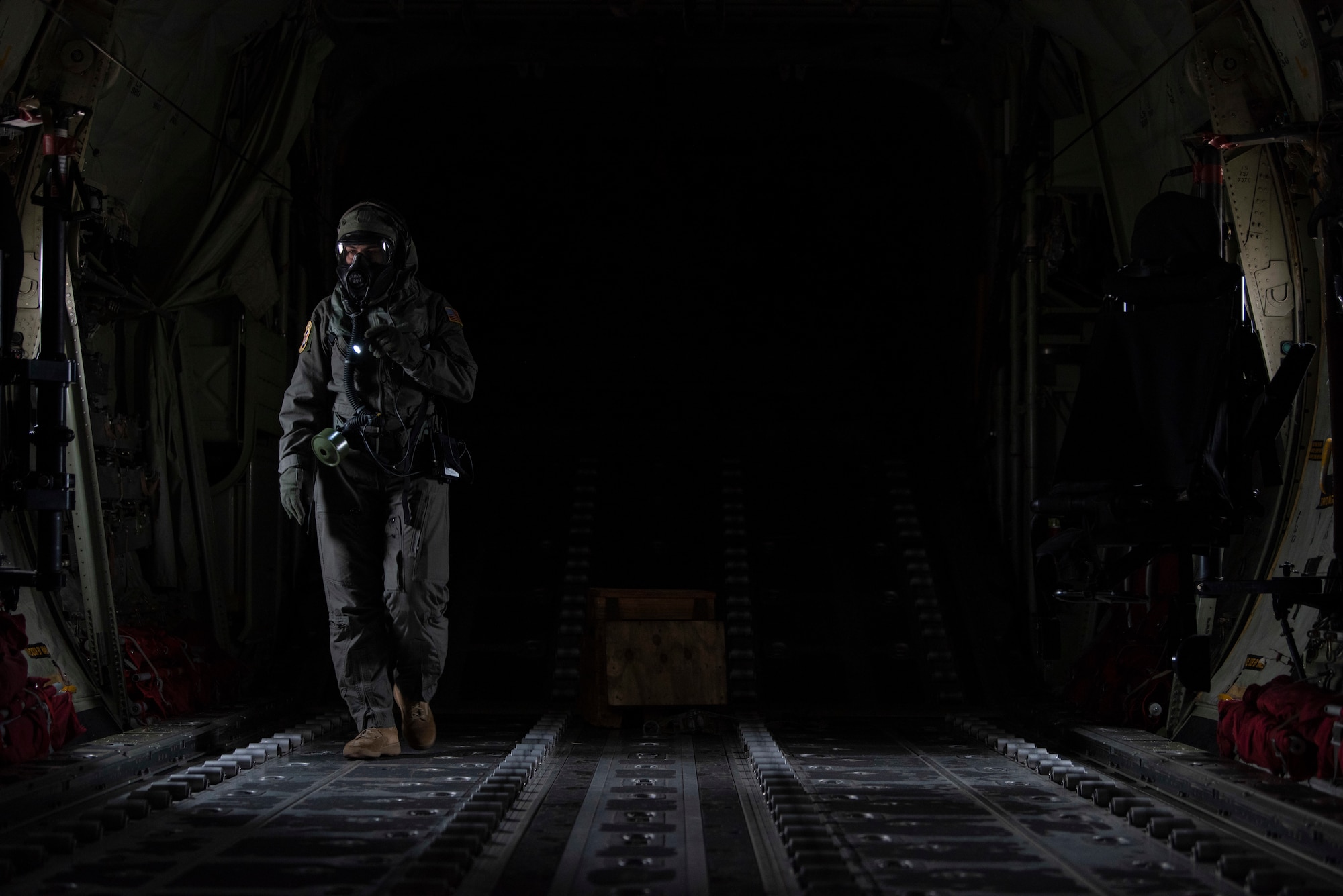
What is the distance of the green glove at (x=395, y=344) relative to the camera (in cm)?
502

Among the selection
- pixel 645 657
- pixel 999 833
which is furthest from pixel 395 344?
pixel 999 833

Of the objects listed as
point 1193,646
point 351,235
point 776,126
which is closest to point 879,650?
point 1193,646

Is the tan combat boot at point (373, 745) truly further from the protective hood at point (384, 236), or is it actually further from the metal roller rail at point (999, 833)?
the protective hood at point (384, 236)

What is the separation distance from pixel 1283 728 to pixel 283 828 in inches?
121

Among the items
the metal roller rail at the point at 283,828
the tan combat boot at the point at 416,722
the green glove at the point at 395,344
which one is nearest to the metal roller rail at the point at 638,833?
the metal roller rail at the point at 283,828

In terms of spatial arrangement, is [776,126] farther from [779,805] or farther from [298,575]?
[779,805]

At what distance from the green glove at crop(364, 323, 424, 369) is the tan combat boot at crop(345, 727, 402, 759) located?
1430 mm

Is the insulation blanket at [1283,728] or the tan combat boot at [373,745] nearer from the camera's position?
the insulation blanket at [1283,728]

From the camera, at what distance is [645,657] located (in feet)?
20.5

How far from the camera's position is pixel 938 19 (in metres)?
8.62

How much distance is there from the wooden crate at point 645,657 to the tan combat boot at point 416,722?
113 cm

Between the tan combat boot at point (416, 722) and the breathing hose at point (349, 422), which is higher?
the breathing hose at point (349, 422)

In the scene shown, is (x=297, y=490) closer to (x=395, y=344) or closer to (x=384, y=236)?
(x=395, y=344)

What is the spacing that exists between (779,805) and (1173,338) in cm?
215
